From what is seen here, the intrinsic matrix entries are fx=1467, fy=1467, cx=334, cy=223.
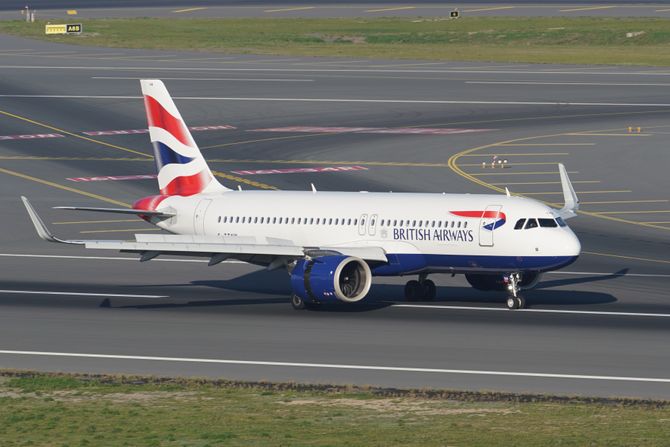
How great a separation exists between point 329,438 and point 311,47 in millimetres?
117650

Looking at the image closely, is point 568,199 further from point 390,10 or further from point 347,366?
point 390,10

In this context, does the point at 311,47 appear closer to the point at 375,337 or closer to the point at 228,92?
the point at 228,92

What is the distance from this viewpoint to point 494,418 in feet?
116

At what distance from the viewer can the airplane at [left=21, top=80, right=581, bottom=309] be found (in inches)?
2046

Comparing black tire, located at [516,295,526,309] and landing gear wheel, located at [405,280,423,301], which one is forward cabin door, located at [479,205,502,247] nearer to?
black tire, located at [516,295,526,309]

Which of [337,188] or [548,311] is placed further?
[337,188]

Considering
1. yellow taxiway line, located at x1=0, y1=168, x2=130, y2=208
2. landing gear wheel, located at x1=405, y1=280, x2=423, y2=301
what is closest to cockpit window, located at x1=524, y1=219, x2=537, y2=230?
landing gear wheel, located at x1=405, y1=280, x2=423, y2=301

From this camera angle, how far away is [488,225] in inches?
2063

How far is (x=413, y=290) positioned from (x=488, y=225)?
4.94 metres

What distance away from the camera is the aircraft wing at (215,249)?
171ft

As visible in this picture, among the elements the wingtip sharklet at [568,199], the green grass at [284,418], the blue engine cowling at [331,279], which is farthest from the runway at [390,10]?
the green grass at [284,418]

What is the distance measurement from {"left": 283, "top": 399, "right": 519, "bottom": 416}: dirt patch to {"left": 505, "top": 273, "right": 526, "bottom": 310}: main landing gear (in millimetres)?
16259

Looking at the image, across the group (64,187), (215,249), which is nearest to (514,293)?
(215,249)

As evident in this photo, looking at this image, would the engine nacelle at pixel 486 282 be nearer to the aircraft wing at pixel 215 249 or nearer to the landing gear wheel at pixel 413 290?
the landing gear wheel at pixel 413 290
